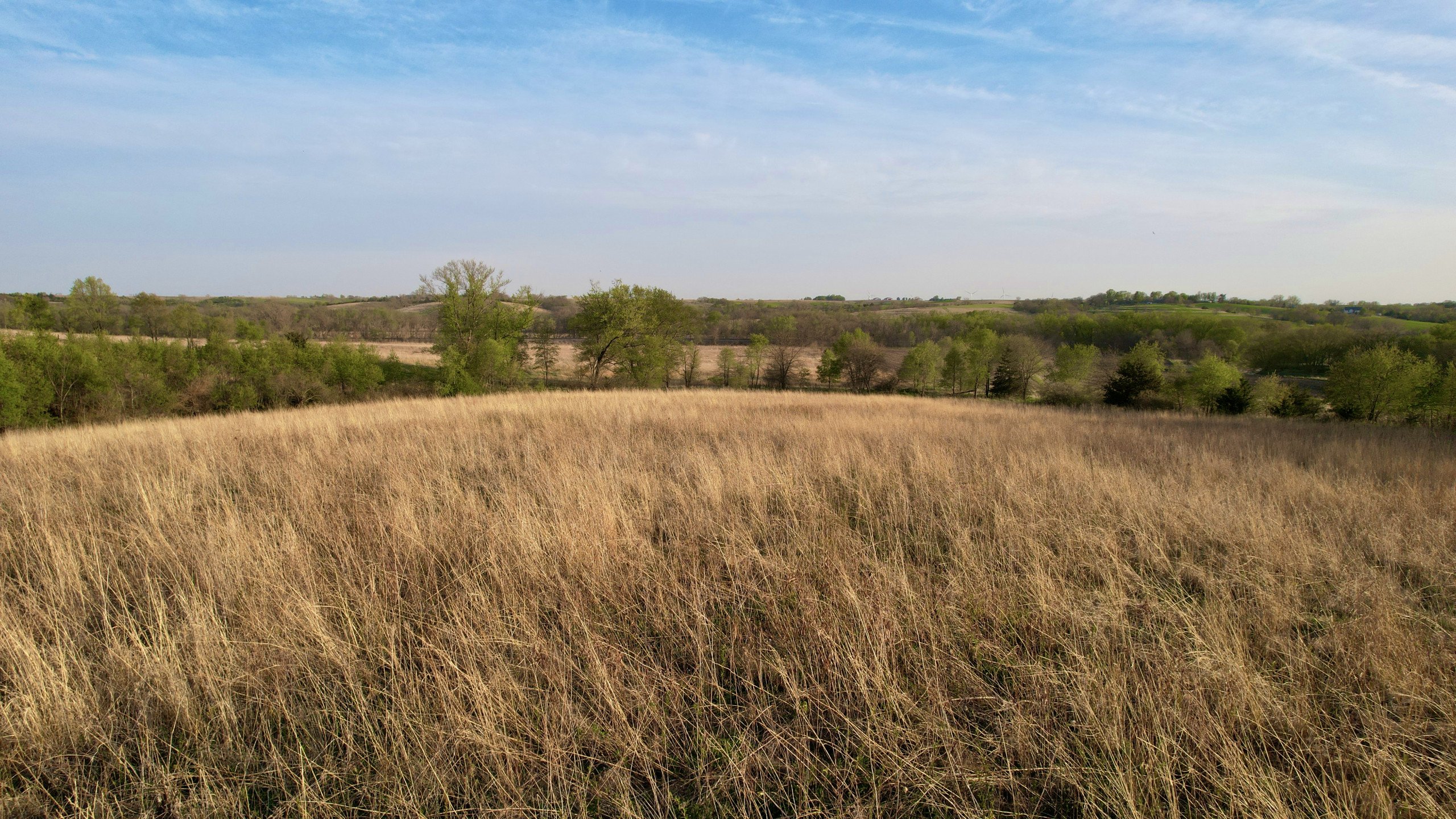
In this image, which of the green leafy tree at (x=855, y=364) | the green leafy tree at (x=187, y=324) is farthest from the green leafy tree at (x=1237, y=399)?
the green leafy tree at (x=187, y=324)

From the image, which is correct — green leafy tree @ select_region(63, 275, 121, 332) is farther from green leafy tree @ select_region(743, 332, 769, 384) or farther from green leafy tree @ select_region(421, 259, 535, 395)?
green leafy tree @ select_region(743, 332, 769, 384)

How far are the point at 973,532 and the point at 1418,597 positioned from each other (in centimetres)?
255

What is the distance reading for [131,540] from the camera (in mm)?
3770

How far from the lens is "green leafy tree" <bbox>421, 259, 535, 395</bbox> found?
31.8 meters

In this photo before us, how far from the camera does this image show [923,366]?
5500cm

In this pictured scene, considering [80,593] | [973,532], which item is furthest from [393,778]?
[973,532]

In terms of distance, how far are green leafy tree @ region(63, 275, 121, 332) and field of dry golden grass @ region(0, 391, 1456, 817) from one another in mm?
63544

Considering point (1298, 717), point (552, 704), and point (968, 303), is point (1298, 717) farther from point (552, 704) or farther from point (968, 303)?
point (968, 303)

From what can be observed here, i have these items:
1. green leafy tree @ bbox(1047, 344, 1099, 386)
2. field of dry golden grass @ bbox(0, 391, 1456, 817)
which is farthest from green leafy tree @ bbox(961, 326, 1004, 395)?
field of dry golden grass @ bbox(0, 391, 1456, 817)

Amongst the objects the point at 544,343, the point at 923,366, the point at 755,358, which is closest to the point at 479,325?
the point at 544,343

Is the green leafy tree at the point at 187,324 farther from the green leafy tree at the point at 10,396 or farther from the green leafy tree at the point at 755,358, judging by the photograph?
the green leafy tree at the point at 755,358

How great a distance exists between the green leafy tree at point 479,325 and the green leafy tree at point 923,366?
125ft

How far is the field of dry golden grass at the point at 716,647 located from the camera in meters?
1.97

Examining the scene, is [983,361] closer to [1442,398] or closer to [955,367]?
[955,367]
